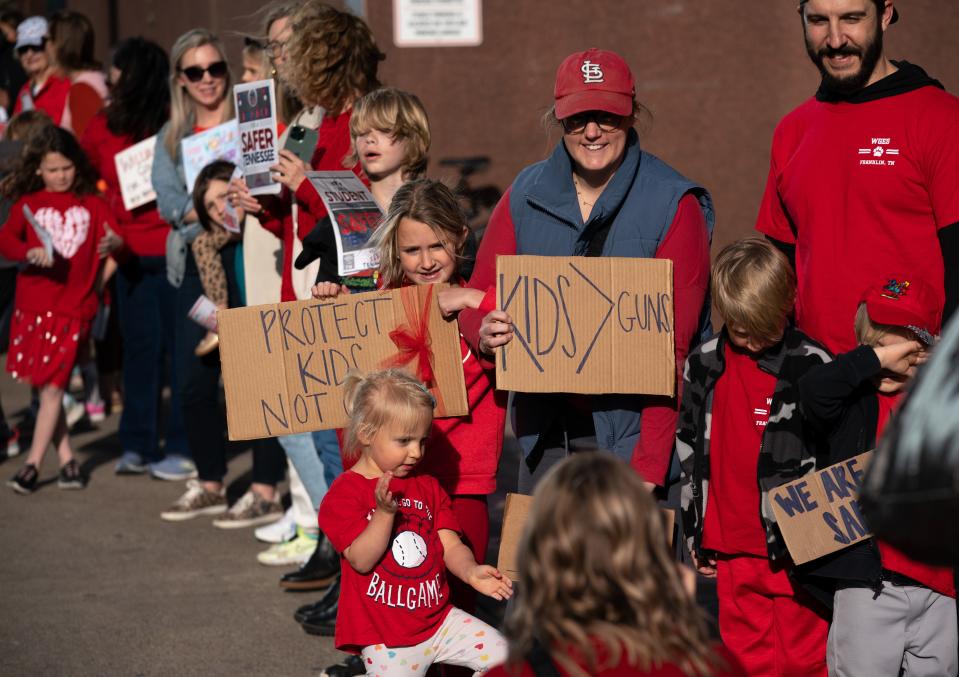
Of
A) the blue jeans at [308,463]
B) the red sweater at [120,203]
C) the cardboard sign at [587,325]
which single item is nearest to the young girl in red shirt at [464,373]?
the cardboard sign at [587,325]

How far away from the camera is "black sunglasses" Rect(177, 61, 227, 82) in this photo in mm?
7141

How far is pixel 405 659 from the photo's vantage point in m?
3.84

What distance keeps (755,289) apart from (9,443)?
636 cm

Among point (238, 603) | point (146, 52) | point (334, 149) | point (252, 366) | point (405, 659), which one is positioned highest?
point (146, 52)

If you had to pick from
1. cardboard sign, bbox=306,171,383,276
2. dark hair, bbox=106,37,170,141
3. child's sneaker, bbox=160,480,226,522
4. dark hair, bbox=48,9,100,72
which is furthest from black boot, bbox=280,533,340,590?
dark hair, bbox=48,9,100,72

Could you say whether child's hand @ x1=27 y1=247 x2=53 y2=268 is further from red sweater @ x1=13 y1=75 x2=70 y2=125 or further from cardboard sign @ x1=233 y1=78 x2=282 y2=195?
cardboard sign @ x1=233 y1=78 x2=282 y2=195

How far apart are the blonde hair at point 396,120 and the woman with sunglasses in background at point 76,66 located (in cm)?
501

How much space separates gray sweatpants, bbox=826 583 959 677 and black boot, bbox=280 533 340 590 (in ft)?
8.46

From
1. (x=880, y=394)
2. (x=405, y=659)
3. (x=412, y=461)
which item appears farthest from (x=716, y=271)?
(x=405, y=659)

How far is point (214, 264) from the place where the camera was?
6.88 m

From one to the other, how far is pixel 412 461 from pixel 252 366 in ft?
2.46

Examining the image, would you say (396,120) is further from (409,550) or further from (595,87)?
(409,550)

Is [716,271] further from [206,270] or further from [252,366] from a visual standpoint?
[206,270]

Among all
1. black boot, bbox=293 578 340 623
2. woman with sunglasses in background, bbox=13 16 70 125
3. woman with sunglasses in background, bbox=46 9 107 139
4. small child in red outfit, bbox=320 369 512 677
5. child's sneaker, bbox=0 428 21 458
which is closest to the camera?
small child in red outfit, bbox=320 369 512 677
